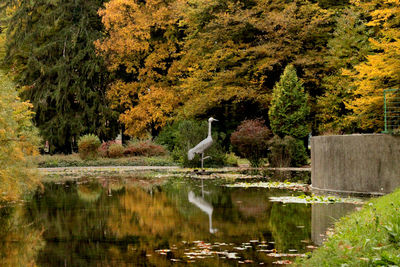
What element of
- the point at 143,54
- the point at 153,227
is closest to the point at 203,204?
the point at 153,227

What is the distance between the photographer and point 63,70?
149 ft

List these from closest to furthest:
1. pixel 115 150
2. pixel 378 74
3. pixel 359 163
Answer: pixel 359 163 → pixel 378 74 → pixel 115 150

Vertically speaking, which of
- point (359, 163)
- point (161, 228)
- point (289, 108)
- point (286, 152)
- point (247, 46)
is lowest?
point (161, 228)

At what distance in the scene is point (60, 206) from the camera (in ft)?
51.9

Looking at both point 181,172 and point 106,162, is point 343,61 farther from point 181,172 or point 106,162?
point 106,162

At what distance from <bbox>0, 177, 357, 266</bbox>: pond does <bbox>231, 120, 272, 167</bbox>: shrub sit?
41.9 ft

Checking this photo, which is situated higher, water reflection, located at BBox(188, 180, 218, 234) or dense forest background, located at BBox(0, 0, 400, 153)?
dense forest background, located at BBox(0, 0, 400, 153)

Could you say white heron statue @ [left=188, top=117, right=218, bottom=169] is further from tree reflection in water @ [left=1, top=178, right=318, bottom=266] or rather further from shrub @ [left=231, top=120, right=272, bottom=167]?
tree reflection in water @ [left=1, top=178, right=318, bottom=266]

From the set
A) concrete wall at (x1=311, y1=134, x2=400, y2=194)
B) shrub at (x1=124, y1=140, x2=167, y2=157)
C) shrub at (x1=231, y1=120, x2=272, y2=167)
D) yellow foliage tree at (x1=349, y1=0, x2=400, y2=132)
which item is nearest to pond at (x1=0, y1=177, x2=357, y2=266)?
concrete wall at (x1=311, y1=134, x2=400, y2=194)

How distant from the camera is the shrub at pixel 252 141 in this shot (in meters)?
32.1

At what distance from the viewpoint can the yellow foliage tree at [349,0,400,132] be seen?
2701cm

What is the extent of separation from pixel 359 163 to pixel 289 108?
1664 centimetres

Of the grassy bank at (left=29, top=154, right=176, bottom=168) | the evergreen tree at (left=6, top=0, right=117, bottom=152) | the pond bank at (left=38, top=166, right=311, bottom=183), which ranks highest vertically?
the evergreen tree at (left=6, top=0, right=117, bottom=152)

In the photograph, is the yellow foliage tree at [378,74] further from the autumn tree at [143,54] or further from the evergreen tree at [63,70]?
the evergreen tree at [63,70]
